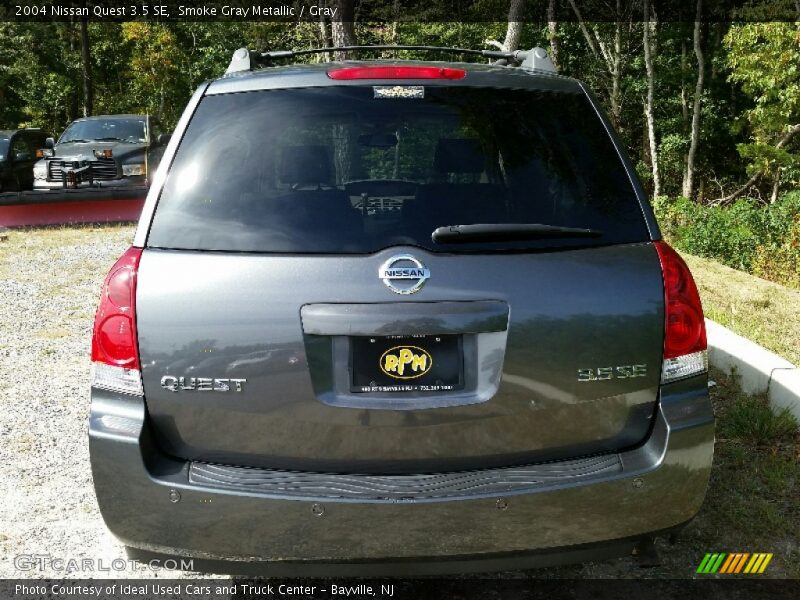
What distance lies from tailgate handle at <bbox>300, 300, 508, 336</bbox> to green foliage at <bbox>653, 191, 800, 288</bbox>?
44.6 feet

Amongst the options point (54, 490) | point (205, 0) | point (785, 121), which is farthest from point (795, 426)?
point (205, 0)

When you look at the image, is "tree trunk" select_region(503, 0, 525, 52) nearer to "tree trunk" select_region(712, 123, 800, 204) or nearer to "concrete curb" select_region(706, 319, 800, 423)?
"concrete curb" select_region(706, 319, 800, 423)

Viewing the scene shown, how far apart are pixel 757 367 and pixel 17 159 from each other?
17.0 meters

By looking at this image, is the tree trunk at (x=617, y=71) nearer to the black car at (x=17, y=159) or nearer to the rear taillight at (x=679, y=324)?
the black car at (x=17, y=159)

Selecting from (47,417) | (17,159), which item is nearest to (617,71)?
(17,159)

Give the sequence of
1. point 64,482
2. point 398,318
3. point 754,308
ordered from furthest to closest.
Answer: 1. point 754,308
2. point 64,482
3. point 398,318

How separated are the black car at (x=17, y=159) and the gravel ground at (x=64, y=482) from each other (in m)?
10.2

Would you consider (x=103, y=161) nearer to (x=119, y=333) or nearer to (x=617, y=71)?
(x=119, y=333)

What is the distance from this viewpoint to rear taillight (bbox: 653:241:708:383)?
2.65 meters

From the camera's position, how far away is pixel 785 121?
97.4 feet

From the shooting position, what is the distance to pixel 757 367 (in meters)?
5.20

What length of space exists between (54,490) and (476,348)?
9.07 ft

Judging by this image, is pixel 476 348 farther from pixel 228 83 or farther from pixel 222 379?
pixel 228 83

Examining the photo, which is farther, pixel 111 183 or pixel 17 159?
pixel 17 159
